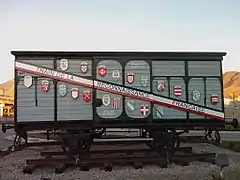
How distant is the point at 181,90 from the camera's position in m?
10.8

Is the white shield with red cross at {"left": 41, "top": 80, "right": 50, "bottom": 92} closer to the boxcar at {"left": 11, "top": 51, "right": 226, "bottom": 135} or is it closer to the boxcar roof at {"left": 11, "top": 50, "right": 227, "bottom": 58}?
the boxcar at {"left": 11, "top": 51, "right": 226, "bottom": 135}

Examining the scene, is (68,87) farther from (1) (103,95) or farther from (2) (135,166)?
(2) (135,166)

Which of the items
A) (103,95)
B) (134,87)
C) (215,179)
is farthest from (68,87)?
(215,179)

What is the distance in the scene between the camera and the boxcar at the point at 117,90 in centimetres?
1025

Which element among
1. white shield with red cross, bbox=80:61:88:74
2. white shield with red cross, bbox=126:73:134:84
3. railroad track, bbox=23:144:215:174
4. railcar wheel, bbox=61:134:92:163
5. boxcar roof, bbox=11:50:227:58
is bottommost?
railroad track, bbox=23:144:215:174

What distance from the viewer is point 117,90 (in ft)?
34.5

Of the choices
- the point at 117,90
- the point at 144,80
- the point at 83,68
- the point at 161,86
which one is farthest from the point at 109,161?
the point at 83,68

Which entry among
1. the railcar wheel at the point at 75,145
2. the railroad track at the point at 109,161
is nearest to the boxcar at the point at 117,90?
the railcar wheel at the point at 75,145

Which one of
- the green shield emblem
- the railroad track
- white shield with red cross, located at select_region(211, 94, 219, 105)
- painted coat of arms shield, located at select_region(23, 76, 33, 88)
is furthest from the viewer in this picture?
white shield with red cross, located at select_region(211, 94, 219, 105)

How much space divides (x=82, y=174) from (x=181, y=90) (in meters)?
4.30

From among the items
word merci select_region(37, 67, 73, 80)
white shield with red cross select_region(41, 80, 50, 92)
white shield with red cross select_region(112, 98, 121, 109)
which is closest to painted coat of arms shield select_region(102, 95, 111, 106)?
white shield with red cross select_region(112, 98, 121, 109)

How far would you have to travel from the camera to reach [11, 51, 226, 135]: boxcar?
10250mm

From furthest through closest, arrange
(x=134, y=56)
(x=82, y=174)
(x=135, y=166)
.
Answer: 1. (x=134, y=56)
2. (x=135, y=166)
3. (x=82, y=174)

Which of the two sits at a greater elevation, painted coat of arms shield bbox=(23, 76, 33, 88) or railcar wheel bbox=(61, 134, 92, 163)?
painted coat of arms shield bbox=(23, 76, 33, 88)
